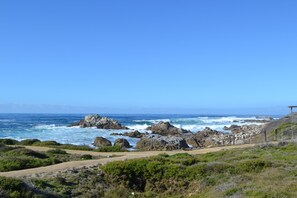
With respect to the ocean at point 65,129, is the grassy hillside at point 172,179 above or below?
above

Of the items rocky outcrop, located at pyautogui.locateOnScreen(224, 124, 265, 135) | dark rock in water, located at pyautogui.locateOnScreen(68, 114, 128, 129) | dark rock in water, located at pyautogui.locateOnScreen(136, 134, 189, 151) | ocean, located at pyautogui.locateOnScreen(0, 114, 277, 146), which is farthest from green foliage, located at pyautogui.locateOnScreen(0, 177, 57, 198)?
dark rock in water, located at pyautogui.locateOnScreen(68, 114, 128, 129)

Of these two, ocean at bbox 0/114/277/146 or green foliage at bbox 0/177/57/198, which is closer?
green foliage at bbox 0/177/57/198

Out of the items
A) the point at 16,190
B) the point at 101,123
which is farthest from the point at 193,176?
the point at 101,123

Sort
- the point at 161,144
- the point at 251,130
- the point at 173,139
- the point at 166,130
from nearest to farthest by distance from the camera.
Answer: the point at 161,144 < the point at 173,139 < the point at 251,130 < the point at 166,130

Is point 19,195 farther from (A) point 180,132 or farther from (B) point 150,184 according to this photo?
(A) point 180,132

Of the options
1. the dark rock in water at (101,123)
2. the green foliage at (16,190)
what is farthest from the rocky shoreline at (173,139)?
the green foliage at (16,190)

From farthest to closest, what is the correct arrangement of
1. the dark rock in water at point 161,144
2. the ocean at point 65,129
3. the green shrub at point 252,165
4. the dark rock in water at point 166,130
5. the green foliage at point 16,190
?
the dark rock in water at point 166,130
the ocean at point 65,129
the dark rock in water at point 161,144
the green shrub at point 252,165
the green foliage at point 16,190

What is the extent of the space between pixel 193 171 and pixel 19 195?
6786 mm

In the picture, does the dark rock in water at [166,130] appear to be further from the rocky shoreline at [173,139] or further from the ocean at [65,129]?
the ocean at [65,129]

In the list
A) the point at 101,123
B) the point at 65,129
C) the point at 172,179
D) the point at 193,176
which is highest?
the point at 101,123

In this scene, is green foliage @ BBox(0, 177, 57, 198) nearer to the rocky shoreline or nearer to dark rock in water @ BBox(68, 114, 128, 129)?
the rocky shoreline

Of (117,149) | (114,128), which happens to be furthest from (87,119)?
(117,149)

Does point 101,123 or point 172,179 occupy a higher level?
point 101,123

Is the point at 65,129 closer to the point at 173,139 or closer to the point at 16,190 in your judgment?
the point at 173,139
